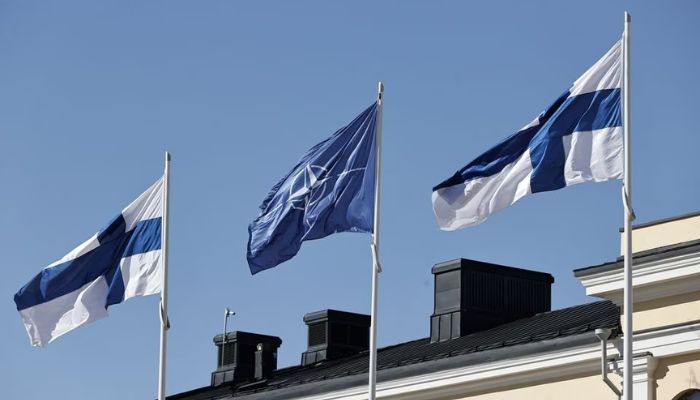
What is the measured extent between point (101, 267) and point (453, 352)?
22.6ft

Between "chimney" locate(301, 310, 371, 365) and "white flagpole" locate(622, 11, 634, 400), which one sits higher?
"chimney" locate(301, 310, 371, 365)

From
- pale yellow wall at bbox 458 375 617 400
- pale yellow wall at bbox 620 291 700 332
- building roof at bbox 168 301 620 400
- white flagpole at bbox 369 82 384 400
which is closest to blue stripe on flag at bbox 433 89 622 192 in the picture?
white flagpole at bbox 369 82 384 400

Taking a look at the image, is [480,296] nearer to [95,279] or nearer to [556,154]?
[95,279]

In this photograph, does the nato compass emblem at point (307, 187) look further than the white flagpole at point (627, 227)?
Yes

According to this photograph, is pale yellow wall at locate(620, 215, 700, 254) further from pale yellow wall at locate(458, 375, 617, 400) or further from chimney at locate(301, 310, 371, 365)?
chimney at locate(301, 310, 371, 365)

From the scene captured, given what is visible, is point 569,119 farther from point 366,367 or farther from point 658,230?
point 366,367

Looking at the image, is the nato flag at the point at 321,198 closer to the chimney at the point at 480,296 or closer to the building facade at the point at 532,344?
the building facade at the point at 532,344

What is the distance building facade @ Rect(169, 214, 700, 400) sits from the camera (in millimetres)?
28359

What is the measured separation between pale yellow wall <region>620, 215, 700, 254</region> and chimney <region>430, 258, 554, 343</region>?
337 inches

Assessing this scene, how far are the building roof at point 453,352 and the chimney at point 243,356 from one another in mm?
3967

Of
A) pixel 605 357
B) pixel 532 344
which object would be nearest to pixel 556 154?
pixel 605 357

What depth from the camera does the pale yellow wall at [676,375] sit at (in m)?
28.2

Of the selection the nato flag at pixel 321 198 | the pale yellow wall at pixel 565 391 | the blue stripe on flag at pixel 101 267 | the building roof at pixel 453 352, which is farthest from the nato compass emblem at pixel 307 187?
the pale yellow wall at pixel 565 391

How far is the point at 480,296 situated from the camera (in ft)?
125
